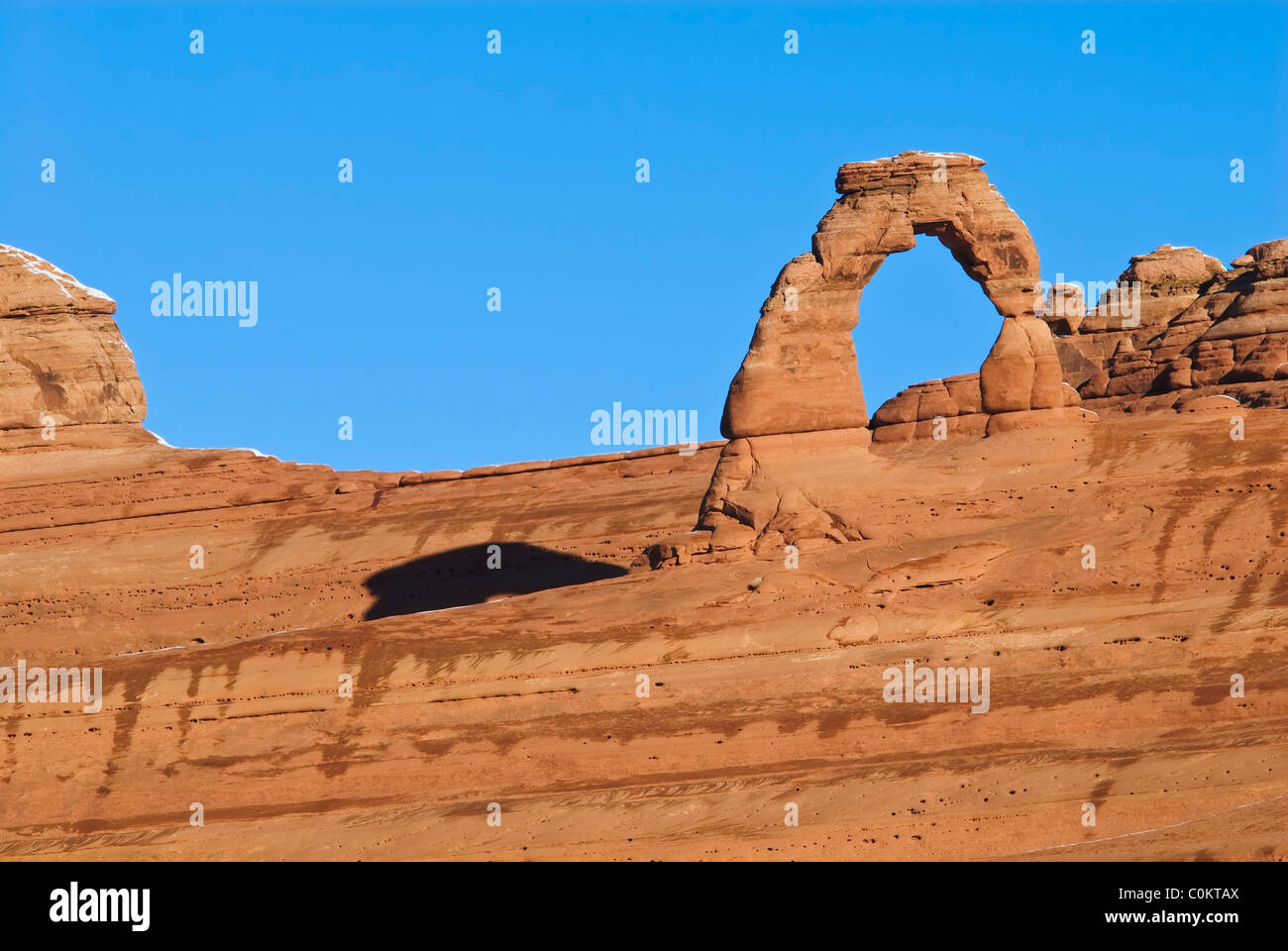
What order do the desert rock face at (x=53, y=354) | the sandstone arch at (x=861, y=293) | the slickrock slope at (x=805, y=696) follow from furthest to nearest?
the desert rock face at (x=53, y=354) → the sandstone arch at (x=861, y=293) → the slickrock slope at (x=805, y=696)

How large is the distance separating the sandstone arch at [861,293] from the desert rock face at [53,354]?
20314 millimetres

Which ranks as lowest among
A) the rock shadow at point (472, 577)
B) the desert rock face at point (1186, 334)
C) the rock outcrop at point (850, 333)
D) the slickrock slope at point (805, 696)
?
the slickrock slope at point (805, 696)

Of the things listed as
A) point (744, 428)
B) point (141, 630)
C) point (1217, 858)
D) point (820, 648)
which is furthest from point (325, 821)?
point (141, 630)

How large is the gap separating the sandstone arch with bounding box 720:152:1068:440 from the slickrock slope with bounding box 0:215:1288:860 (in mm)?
600

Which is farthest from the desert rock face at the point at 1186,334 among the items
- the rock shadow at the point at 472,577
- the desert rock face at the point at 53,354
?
the desert rock face at the point at 53,354

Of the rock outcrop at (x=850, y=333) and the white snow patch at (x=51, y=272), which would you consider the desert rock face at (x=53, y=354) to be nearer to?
the white snow patch at (x=51, y=272)

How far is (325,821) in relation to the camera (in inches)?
1124

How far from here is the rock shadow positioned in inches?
1678

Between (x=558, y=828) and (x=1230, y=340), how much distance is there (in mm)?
25125

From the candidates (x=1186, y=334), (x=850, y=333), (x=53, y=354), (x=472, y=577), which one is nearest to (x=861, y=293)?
(x=850, y=333)

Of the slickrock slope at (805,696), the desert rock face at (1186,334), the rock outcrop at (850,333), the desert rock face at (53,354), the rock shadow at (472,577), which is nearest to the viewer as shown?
the slickrock slope at (805,696)

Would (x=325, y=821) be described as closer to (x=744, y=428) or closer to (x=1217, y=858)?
(x=744, y=428)

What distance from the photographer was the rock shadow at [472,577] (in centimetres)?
4262

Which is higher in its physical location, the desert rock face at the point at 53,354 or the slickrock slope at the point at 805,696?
the desert rock face at the point at 53,354
